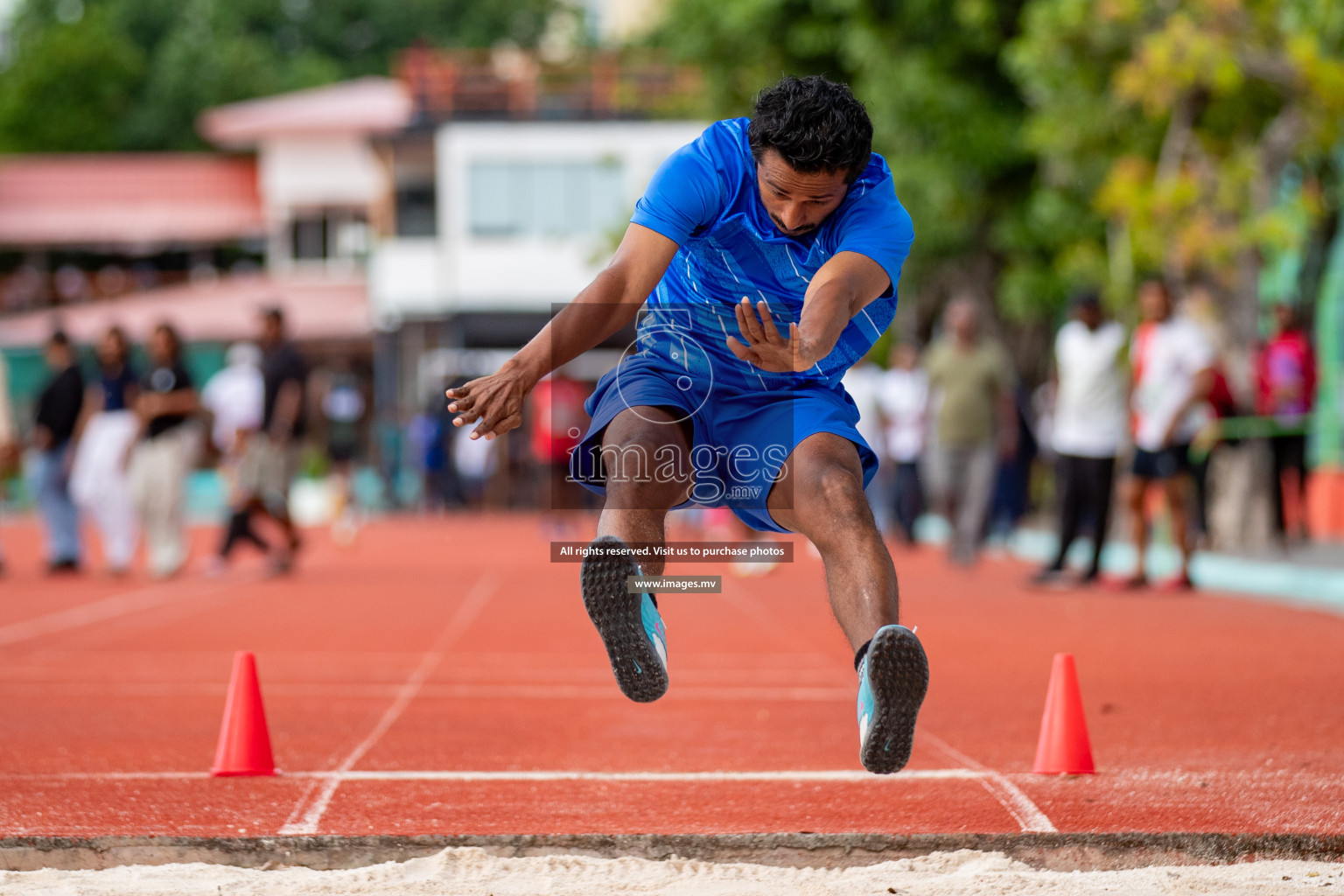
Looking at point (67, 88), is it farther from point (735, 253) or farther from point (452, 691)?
point (735, 253)

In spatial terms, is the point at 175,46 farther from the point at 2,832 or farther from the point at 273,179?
the point at 2,832

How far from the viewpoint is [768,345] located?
392cm

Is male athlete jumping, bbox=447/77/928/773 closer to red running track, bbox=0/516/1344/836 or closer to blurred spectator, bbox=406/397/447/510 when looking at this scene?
red running track, bbox=0/516/1344/836

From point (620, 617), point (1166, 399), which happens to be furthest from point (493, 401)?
point (1166, 399)

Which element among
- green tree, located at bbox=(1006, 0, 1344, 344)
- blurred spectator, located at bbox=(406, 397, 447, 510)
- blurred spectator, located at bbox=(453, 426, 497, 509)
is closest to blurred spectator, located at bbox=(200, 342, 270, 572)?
green tree, located at bbox=(1006, 0, 1344, 344)

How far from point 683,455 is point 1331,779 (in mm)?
2134

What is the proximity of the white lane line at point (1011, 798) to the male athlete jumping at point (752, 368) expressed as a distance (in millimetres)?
605

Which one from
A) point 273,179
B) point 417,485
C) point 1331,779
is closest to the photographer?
point 1331,779

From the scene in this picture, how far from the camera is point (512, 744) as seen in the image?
234 inches

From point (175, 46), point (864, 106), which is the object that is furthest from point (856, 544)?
Answer: point (175, 46)

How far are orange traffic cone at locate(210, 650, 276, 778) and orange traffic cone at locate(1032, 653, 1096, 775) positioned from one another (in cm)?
232

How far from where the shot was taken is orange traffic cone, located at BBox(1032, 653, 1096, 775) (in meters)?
5.05

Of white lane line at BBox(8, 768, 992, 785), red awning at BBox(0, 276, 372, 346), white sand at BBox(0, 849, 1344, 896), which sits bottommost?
white lane line at BBox(8, 768, 992, 785)

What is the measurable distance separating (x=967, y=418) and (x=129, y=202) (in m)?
38.0
